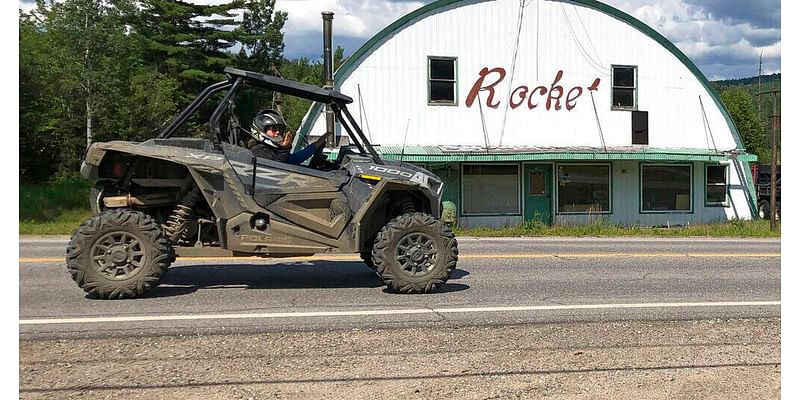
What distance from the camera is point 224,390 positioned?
416 cm

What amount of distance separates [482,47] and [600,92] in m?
4.37

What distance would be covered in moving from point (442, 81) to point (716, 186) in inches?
410

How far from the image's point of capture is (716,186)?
24.0 m

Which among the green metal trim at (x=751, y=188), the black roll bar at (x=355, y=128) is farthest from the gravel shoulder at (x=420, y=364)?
the green metal trim at (x=751, y=188)

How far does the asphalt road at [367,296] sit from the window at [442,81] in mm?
11947

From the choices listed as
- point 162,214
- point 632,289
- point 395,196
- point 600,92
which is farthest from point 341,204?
point 600,92

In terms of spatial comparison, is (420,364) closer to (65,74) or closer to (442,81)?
(65,74)

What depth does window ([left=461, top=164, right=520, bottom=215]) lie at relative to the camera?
21.8m

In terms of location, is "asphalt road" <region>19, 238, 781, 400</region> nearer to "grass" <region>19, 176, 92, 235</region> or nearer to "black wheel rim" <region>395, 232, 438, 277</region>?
"grass" <region>19, 176, 92, 235</region>

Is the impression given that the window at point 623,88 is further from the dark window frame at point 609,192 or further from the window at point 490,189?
the window at point 490,189

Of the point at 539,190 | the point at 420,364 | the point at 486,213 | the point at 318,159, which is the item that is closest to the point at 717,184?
the point at 539,190

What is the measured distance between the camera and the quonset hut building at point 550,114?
2141 cm

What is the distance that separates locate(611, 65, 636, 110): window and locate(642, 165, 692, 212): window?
7.21ft

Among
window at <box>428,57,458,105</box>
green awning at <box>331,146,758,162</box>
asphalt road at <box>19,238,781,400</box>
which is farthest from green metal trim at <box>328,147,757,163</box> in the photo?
asphalt road at <box>19,238,781,400</box>
